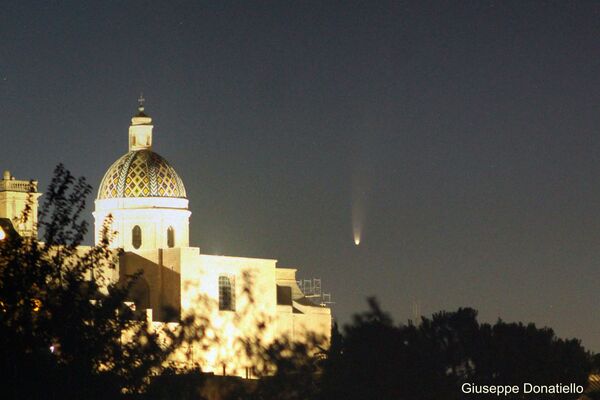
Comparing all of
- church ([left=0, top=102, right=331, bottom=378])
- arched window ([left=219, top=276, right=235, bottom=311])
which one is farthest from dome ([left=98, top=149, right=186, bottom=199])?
arched window ([left=219, top=276, right=235, bottom=311])

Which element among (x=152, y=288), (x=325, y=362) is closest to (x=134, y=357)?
(x=325, y=362)

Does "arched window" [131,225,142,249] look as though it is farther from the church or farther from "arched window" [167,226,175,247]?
"arched window" [167,226,175,247]

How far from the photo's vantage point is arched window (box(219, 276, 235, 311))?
165 feet

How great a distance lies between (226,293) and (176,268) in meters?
2.54

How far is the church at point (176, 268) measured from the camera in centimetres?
4856

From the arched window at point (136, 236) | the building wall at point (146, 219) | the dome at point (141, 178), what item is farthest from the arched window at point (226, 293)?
the dome at point (141, 178)

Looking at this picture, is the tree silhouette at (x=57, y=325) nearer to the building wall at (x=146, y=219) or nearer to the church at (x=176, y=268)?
the church at (x=176, y=268)

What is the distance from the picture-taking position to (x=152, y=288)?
1928 inches

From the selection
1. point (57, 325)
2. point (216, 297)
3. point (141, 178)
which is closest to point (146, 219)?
point (141, 178)

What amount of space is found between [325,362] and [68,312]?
14824 millimetres

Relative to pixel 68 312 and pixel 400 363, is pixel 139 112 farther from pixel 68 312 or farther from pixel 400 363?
pixel 68 312

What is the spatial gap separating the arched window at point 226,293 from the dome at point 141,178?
3891 mm

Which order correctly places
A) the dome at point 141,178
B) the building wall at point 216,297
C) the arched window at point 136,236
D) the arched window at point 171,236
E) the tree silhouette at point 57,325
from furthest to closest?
the dome at point 141,178 < the arched window at point 171,236 < the arched window at point 136,236 < the building wall at point 216,297 < the tree silhouette at point 57,325

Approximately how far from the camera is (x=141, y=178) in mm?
52375
